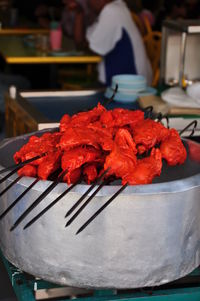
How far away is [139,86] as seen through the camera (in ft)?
8.39

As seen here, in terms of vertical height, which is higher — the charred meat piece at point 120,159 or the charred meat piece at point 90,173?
the charred meat piece at point 120,159

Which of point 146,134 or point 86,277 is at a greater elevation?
point 146,134

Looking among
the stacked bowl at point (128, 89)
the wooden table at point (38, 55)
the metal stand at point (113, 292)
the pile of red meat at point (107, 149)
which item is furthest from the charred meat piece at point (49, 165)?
the wooden table at point (38, 55)

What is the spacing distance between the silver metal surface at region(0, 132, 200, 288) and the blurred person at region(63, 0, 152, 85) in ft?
9.41

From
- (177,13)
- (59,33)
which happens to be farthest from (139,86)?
(177,13)

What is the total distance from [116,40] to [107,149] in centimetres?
289

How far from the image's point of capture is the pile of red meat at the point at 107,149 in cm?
111

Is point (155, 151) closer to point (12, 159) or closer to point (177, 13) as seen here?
point (12, 159)

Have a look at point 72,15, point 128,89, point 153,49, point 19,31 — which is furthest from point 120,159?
point 72,15

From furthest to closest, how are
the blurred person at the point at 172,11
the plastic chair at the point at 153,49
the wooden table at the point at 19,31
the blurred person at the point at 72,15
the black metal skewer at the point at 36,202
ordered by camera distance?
the blurred person at the point at 172,11
the wooden table at the point at 19,31
the blurred person at the point at 72,15
the plastic chair at the point at 153,49
the black metal skewer at the point at 36,202

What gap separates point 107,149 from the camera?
3.65 feet

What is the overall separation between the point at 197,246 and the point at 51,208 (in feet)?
1.06

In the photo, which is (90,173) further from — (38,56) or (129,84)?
(38,56)

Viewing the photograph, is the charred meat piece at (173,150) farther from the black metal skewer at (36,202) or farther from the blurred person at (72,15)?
the blurred person at (72,15)
